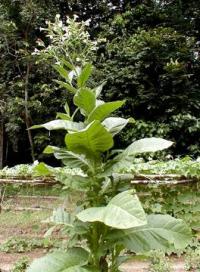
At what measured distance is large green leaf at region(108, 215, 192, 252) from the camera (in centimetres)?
196

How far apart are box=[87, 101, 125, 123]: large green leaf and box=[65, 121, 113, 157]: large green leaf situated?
0.11m

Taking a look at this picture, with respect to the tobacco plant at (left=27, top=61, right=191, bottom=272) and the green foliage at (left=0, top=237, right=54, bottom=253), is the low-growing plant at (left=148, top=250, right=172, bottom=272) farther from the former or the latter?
the tobacco plant at (left=27, top=61, right=191, bottom=272)

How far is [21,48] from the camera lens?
362 inches

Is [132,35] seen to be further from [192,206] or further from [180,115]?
[192,206]

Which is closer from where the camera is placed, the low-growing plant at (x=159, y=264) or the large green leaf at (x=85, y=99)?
the large green leaf at (x=85, y=99)

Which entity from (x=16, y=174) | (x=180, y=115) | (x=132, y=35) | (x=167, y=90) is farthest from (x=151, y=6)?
(x=16, y=174)

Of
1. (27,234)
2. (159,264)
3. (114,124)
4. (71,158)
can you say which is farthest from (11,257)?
(114,124)

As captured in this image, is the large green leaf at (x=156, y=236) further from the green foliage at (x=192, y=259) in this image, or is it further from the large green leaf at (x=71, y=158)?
the green foliage at (x=192, y=259)

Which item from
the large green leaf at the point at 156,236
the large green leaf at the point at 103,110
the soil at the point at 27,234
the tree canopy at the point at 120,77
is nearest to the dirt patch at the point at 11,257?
the soil at the point at 27,234

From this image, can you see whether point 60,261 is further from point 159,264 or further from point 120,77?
point 120,77

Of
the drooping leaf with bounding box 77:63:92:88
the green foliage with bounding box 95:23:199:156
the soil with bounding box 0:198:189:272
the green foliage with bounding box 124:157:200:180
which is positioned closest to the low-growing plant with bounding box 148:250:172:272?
the soil with bounding box 0:198:189:272

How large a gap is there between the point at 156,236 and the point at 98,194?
1.12ft

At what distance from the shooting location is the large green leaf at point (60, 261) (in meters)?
1.85

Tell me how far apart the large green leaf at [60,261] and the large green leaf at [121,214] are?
0.83 feet
